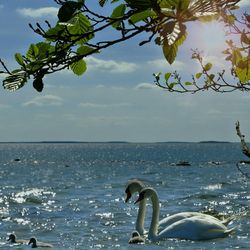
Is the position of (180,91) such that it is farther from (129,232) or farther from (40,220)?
(40,220)

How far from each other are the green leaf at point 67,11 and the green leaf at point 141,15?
0.19 meters

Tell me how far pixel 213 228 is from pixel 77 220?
8590mm

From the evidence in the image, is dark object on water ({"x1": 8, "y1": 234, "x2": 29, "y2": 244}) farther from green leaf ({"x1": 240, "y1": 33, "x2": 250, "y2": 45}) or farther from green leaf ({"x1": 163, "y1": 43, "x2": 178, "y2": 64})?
green leaf ({"x1": 163, "y1": 43, "x2": 178, "y2": 64})

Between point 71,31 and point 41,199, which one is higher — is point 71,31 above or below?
above

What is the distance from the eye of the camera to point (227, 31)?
9.42 feet

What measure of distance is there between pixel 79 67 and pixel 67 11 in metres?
0.42

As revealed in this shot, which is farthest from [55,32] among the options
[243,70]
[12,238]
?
[12,238]

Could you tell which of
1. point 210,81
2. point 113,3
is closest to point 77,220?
point 210,81

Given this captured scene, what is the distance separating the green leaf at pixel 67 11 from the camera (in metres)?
1.71

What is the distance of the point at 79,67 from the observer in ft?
7.00

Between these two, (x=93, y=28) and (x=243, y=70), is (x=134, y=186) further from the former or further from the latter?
(x=93, y=28)

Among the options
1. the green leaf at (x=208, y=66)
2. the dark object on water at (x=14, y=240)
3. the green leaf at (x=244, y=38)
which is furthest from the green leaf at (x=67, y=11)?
the dark object on water at (x=14, y=240)

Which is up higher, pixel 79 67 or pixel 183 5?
pixel 183 5

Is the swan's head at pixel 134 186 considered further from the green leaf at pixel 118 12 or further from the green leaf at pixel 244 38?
the green leaf at pixel 118 12
